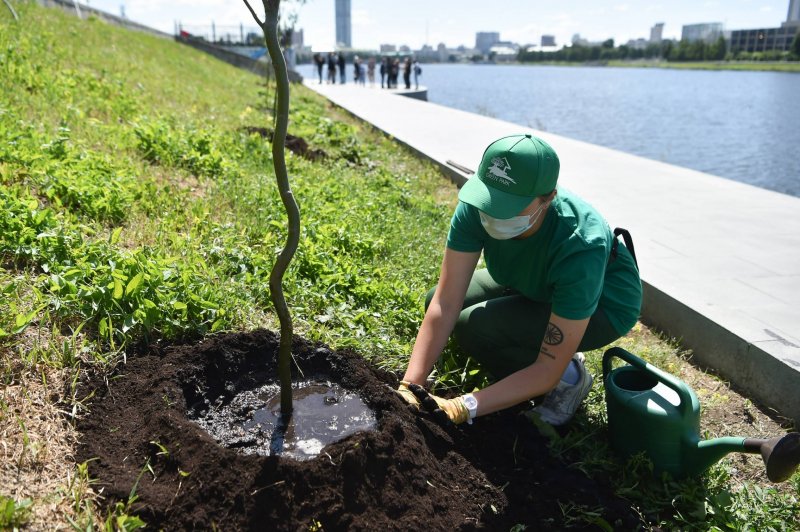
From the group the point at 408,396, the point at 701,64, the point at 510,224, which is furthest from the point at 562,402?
the point at 701,64

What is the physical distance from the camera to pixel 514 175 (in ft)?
7.90

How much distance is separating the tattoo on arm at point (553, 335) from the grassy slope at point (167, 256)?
0.59m

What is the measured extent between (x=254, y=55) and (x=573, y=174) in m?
26.9

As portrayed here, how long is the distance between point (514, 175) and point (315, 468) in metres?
Result: 1.29

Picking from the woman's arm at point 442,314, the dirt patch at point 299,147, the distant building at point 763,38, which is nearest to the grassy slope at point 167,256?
the woman's arm at point 442,314

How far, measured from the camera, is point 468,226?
9.23 feet

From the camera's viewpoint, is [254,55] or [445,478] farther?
[254,55]

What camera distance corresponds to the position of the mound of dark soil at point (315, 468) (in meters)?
2.11

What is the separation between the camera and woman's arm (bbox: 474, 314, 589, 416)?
2520 mm

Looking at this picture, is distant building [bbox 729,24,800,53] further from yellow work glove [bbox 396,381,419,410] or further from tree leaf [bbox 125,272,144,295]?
tree leaf [bbox 125,272,144,295]

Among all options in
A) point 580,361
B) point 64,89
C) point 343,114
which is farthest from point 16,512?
point 343,114

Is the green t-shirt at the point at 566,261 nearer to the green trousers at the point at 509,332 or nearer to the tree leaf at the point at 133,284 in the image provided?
the green trousers at the point at 509,332

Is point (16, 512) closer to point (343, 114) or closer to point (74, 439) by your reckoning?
point (74, 439)

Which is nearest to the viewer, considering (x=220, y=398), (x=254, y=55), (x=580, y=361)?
(x=220, y=398)
